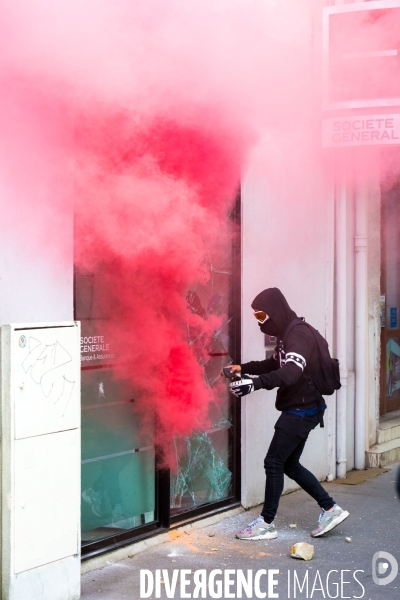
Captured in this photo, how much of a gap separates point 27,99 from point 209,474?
304 cm

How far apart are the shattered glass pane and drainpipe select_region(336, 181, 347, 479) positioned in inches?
63.3

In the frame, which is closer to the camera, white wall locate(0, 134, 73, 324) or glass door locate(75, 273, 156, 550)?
white wall locate(0, 134, 73, 324)

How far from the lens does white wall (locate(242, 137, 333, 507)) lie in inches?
250

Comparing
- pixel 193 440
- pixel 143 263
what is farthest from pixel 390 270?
pixel 143 263

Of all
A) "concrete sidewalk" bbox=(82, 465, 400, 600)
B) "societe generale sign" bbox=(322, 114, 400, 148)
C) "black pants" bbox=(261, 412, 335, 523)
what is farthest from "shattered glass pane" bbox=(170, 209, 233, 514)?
"societe generale sign" bbox=(322, 114, 400, 148)

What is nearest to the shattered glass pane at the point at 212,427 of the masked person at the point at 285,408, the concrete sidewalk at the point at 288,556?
the concrete sidewalk at the point at 288,556

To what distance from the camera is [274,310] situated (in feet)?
18.0

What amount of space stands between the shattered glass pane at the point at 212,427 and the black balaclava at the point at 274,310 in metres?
0.51

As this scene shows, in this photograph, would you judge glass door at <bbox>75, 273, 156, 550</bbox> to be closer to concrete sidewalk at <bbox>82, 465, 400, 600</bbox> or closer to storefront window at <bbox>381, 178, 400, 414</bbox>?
concrete sidewalk at <bbox>82, 465, 400, 600</bbox>

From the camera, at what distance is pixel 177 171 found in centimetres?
531

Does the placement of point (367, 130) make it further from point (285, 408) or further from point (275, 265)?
point (285, 408)

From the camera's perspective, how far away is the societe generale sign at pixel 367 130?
644cm

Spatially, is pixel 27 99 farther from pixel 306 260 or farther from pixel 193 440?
pixel 306 260

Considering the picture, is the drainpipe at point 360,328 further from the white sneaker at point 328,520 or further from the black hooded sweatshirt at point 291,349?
the black hooded sweatshirt at point 291,349
